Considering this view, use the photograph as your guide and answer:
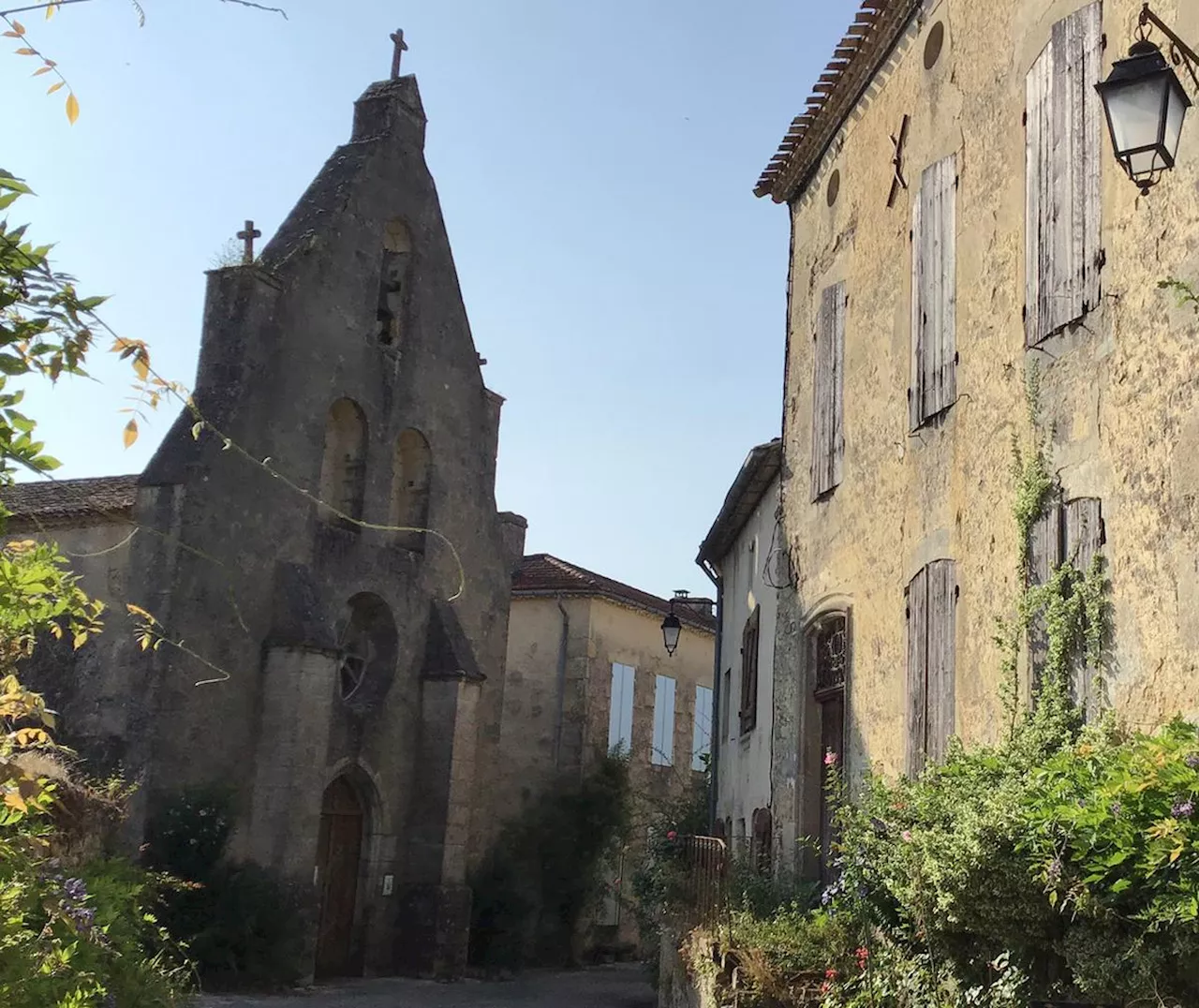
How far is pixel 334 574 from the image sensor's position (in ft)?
67.2

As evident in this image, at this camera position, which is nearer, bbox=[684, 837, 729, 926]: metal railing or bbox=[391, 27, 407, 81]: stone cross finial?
bbox=[684, 837, 729, 926]: metal railing

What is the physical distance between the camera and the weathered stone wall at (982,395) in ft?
23.3

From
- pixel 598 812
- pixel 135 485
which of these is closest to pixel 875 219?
pixel 135 485

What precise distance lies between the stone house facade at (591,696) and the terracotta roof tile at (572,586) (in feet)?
0.08

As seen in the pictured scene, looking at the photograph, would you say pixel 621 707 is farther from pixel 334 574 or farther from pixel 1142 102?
pixel 1142 102

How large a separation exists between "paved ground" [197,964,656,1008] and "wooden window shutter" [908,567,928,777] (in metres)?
9.64

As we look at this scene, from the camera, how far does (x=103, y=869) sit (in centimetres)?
919

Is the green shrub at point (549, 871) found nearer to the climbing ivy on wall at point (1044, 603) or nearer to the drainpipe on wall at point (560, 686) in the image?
the drainpipe on wall at point (560, 686)

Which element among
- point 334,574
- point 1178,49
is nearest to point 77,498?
point 334,574

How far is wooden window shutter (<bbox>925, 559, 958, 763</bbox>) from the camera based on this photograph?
30.3 feet

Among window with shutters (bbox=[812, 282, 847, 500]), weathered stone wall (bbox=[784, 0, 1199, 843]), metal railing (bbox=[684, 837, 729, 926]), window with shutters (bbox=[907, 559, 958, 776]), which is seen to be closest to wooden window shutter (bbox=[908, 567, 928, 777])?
window with shutters (bbox=[907, 559, 958, 776])

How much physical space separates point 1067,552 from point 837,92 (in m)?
6.51

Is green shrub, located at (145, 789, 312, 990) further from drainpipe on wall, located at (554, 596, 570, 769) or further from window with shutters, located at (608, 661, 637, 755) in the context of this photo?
window with shutters, located at (608, 661, 637, 755)

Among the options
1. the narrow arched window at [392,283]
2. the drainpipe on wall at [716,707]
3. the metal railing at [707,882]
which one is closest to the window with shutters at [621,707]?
the drainpipe on wall at [716,707]
